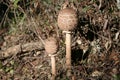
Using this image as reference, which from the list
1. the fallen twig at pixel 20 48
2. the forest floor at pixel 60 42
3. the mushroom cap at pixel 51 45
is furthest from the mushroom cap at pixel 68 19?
the fallen twig at pixel 20 48

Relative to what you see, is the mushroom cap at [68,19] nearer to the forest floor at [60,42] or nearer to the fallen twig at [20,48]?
the forest floor at [60,42]

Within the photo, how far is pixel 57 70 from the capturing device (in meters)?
3.88

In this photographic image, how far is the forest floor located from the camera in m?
3.93

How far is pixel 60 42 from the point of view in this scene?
4258 mm

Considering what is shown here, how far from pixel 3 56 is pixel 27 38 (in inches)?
21.3

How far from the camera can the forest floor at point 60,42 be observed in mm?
3926

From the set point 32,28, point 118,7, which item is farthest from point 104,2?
point 32,28

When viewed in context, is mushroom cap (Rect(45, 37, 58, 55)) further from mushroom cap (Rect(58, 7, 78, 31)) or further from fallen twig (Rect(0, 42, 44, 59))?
fallen twig (Rect(0, 42, 44, 59))

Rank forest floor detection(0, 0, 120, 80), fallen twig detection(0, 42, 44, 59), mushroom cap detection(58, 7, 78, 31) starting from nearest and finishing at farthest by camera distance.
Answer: mushroom cap detection(58, 7, 78, 31), forest floor detection(0, 0, 120, 80), fallen twig detection(0, 42, 44, 59)

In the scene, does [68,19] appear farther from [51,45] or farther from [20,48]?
[20,48]

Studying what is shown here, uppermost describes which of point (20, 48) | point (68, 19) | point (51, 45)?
point (68, 19)

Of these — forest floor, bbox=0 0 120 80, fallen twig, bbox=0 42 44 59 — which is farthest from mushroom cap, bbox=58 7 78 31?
fallen twig, bbox=0 42 44 59

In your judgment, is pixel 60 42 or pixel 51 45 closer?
pixel 51 45

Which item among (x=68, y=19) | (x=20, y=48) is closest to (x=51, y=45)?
(x=68, y=19)
